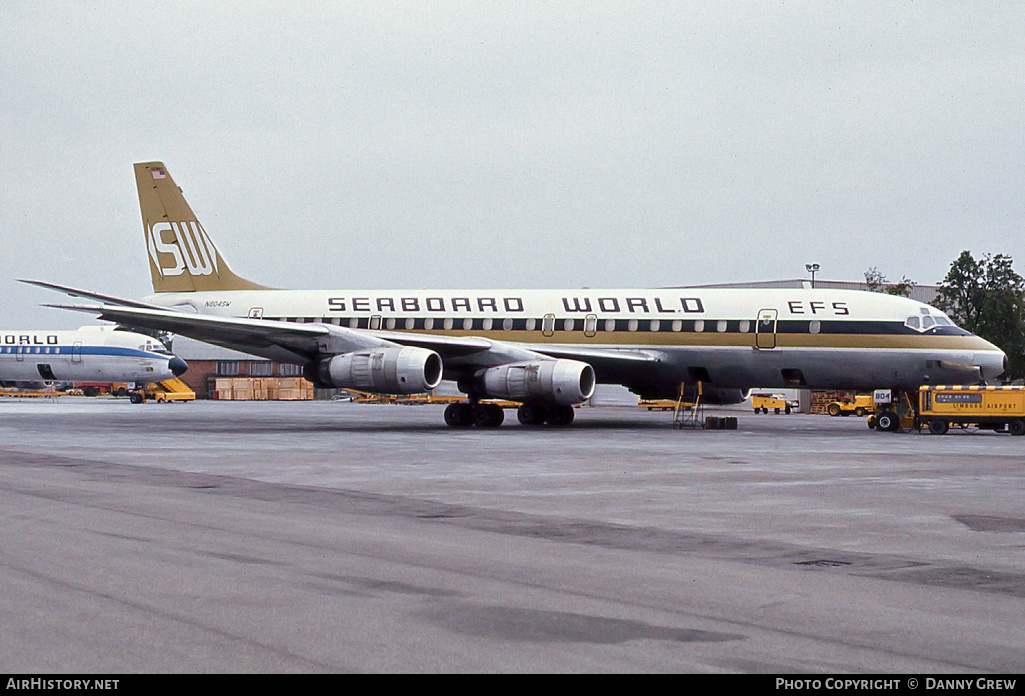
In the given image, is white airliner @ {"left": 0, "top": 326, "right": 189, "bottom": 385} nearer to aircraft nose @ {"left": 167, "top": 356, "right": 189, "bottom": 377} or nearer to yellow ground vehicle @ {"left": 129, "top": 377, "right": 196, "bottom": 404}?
aircraft nose @ {"left": 167, "top": 356, "right": 189, "bottom": 377}

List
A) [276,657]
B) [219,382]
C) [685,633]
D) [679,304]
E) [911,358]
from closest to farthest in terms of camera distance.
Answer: [276,657] < [685,633] < [911,358] < [679,304] < [219,382]

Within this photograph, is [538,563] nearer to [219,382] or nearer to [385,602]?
[385,602]

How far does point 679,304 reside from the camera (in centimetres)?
3133

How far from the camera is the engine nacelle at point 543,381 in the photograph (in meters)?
28.7

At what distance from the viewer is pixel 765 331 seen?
3016 cm

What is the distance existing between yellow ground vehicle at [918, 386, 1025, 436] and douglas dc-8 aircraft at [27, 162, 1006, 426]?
100cm

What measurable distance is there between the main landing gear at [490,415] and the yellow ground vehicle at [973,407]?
33.7 ft

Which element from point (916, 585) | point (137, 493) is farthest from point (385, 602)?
point (137, 493)

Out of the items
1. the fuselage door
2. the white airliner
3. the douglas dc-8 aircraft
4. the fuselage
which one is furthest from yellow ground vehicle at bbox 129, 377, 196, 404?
the fuselage door

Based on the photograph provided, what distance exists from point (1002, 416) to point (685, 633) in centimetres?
2644

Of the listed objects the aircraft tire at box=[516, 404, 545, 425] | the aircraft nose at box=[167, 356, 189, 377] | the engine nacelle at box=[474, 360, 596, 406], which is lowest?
the aircraft tire at box=[516, 404, 545, 425]

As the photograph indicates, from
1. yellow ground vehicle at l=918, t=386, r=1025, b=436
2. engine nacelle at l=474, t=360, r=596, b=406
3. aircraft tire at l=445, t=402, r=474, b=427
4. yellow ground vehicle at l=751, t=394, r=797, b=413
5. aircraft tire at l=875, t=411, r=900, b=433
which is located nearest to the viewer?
engine nacelle at l=474, t=360, r=596, b=406

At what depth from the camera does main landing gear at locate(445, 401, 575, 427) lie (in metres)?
31.6

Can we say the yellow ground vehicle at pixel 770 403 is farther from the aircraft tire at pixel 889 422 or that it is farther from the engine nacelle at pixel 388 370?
the engine nacelle at pixel 388 370
